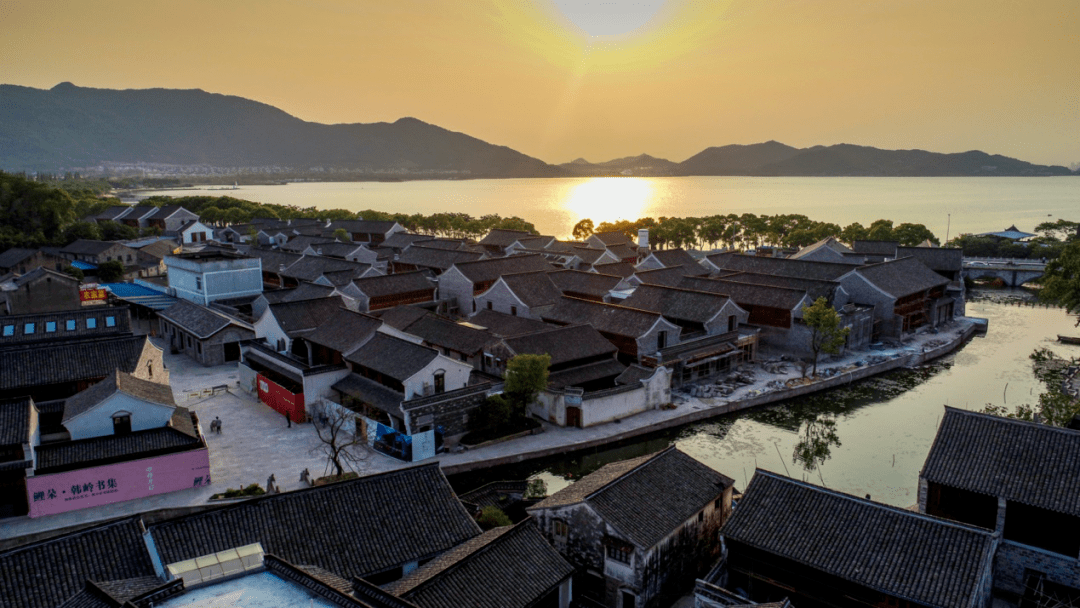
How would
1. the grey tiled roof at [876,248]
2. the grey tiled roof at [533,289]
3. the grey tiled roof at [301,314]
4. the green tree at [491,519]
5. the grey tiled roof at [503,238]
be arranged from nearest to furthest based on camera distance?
the green tree at [491,519], the grey tiled roof at [301,314], the grey tiled roof at [533,289], the grey tiled roof at [876,248], the grey tiled roof at [503,238]

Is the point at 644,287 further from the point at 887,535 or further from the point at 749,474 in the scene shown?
the point at 887,535

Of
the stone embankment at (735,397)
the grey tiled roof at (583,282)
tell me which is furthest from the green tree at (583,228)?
the stone embankment at (735,397)

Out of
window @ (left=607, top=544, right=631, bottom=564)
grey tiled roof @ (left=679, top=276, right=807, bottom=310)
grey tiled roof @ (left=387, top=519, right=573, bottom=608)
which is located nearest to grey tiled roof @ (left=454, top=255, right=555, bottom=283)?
grey tiled roof @ (left=679, top=276, right=807, bottom=310)

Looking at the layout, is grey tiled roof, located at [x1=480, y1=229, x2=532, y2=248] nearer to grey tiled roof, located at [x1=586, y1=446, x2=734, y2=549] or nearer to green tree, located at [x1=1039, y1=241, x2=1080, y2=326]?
green tree, located at [x1=1039, y1=241, x2=1080, y2=326]

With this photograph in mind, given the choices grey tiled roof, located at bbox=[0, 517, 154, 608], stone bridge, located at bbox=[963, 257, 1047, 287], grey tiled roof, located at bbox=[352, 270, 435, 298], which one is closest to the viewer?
grey tiled roof, located at bbox=[0, 517, 154, 608]

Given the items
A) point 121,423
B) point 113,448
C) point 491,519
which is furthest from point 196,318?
point 491,519

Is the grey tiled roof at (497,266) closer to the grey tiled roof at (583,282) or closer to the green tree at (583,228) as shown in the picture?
the grey tiled roof at (583,282)
